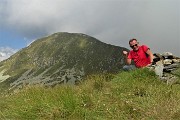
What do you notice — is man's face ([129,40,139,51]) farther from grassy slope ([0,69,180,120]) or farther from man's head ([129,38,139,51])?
grassy slope ([0,69,180,120])

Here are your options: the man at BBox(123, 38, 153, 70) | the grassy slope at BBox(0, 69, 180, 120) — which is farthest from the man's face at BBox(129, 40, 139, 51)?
the grassy slope at BBox(0, 69, 180, 120)

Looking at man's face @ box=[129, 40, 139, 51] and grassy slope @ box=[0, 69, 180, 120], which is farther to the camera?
man's face @ box=[129, 40, 139, 51]

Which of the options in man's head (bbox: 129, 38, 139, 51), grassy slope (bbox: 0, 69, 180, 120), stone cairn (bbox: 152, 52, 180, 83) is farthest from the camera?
man's head (bbox: 129, 38, 139, 51)

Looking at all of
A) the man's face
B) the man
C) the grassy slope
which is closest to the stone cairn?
the man

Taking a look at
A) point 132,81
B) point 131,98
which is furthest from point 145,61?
point 131,98

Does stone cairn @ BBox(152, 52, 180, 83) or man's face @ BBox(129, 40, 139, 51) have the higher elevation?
man's face @ BBox(129, 40, 139, 51)

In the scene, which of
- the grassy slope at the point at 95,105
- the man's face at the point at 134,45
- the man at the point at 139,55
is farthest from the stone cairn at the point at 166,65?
the grassy slope at the point at 95,105

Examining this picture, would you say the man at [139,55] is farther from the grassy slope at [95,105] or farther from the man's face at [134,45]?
the grassy slope at [95,105]

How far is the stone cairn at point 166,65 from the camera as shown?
1414cm

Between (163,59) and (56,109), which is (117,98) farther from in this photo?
(163,59)

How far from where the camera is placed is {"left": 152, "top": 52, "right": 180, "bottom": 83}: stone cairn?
1414cm

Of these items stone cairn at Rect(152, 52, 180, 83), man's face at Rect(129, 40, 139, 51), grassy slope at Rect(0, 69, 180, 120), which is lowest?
grassy slope at Rect(0, 69, 180, 120)

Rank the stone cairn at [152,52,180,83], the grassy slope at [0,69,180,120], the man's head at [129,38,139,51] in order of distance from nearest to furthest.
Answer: the grassy slope at [0,69,180,120] < the stone cairn at [152,52,180,83] < the man's head at [129,38,139,51]

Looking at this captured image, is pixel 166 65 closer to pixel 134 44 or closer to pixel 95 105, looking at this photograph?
pixel 134 44
